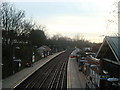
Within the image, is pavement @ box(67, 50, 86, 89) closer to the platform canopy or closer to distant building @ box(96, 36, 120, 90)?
distant building @ box(96, 36, 120, 90)

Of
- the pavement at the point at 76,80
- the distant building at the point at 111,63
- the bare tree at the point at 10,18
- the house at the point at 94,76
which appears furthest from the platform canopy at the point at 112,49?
the bare tree at the point at 10,18

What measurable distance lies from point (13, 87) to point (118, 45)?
11.6 meters

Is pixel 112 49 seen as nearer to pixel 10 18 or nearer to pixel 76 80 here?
pixel 76 80

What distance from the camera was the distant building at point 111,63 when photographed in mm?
9852

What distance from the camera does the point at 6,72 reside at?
21625 millimetres

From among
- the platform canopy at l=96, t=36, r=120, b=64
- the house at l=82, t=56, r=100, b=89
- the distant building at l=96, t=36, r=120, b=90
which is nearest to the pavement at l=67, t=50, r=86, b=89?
the house at l=82, t=56, r=100, b=89

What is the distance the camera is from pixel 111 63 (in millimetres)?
11727

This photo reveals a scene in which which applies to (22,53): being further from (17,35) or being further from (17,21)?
(17,21)

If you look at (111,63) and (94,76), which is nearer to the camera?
(111,63)

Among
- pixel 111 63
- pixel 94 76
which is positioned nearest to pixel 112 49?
pixel 111 63

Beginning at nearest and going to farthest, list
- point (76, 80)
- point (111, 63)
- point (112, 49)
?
point (112, 49) < point (111, 63) < point (76, 80)

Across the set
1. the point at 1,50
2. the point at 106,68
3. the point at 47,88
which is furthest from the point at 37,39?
the point at 106,68

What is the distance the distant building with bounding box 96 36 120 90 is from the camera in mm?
9852

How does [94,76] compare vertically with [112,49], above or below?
below
